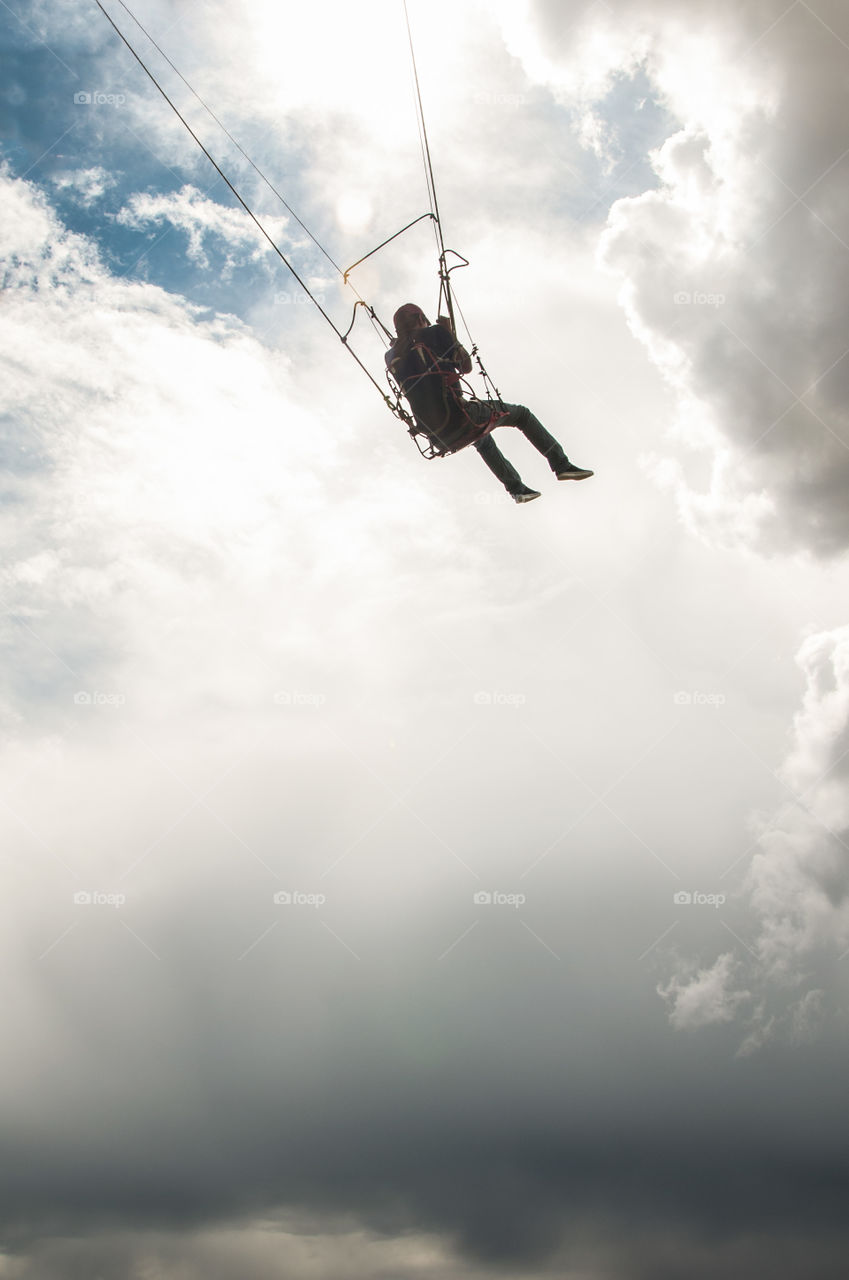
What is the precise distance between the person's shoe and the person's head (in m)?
3.13

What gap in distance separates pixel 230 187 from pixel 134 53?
183 centimetres

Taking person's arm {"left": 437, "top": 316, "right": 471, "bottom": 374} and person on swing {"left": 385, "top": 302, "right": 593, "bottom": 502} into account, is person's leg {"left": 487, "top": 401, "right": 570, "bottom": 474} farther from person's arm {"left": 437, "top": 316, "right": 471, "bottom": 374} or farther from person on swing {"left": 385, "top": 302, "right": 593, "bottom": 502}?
person's arm {"left": 437, "top": 316, "right": 471, "bottom": 374}

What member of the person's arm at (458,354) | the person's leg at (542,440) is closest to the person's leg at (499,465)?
the person's leg at (542,440)

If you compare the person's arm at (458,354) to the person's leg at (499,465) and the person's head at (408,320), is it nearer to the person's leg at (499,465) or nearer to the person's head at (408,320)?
the person's head at (408,320)

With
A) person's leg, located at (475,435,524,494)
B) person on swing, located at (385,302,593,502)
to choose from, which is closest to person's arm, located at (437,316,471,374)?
person on swing, located at (385,302,593,502)

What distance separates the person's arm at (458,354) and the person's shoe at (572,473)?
7.72 ft

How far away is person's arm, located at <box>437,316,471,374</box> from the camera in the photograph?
13055mm

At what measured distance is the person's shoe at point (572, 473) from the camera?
46.8 feet

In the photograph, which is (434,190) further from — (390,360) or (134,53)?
(134,53)

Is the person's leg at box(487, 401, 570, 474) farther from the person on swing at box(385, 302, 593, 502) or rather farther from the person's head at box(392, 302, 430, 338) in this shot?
the person's head at box(392, 302, 430, 338)

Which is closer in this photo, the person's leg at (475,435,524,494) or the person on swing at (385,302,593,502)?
the person on swing at (385,302,593,502)

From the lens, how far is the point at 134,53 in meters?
11.1

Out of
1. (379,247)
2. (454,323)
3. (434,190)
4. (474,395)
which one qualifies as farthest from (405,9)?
(474,395)

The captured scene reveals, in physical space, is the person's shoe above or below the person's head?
below
